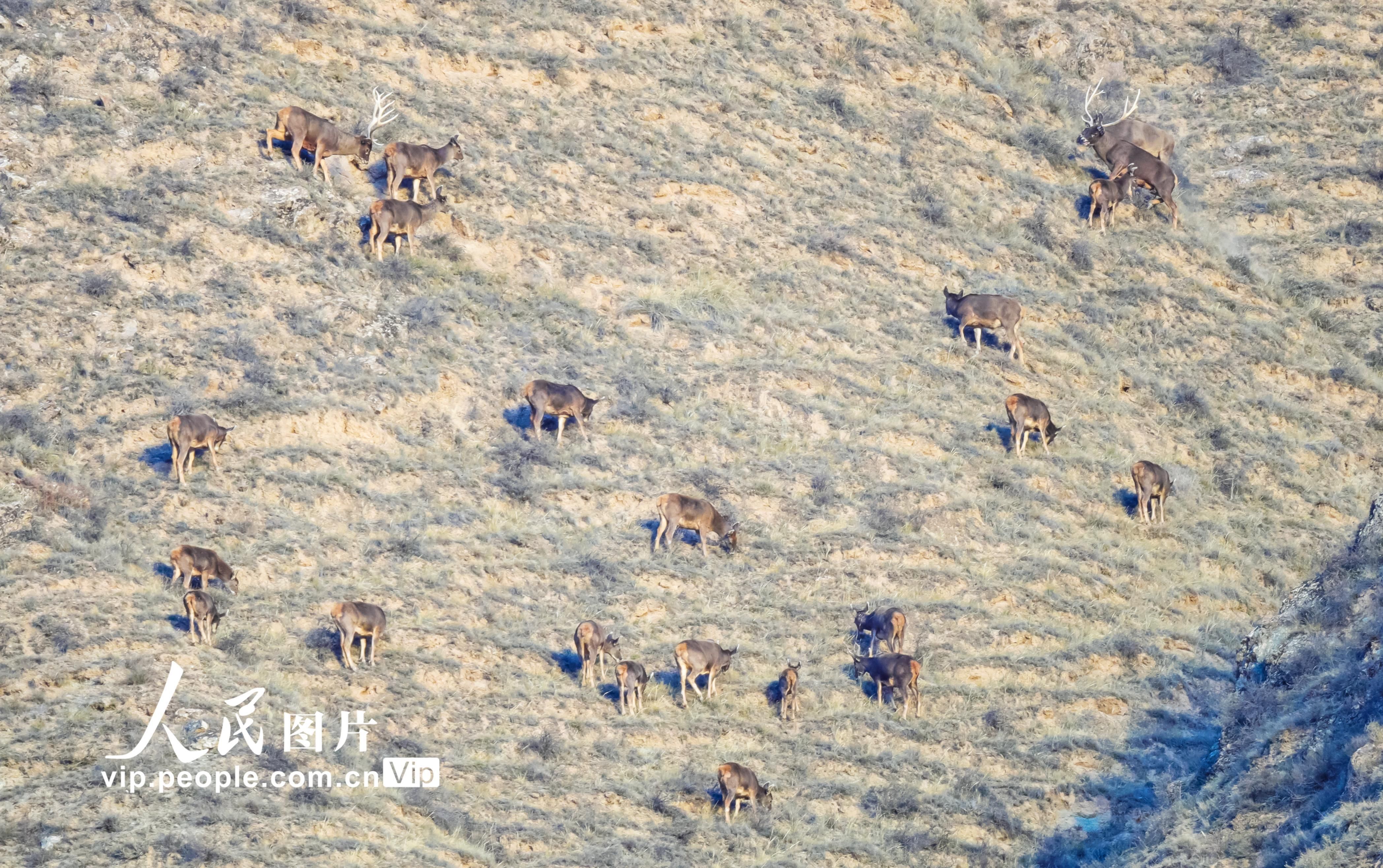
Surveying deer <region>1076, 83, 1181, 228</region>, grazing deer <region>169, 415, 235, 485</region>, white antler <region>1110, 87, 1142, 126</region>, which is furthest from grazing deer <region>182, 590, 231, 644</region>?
white antler <region>1110, 87, 1142, 126</region>

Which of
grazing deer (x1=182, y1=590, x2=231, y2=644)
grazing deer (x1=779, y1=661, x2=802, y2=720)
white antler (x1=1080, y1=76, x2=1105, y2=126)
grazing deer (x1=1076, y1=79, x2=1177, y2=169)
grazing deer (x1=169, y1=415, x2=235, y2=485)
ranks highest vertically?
white antler (x1=1080, y1=76, x2=1105, y2=126)

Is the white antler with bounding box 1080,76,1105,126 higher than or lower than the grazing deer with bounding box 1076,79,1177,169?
higher

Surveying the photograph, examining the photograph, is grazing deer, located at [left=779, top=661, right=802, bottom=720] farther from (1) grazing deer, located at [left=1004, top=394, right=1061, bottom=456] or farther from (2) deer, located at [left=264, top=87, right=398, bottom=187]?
(2) deer, located at [left=264, top=87, right=398, bottom=187]

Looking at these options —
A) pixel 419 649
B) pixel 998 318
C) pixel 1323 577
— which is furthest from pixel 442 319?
pixel 1323 577

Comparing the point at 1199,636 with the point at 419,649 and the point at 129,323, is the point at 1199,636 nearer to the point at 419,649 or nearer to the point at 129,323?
the point at 419,649

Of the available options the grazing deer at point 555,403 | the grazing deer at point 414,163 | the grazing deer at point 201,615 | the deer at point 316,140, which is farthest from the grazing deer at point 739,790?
the deer at point 316,140

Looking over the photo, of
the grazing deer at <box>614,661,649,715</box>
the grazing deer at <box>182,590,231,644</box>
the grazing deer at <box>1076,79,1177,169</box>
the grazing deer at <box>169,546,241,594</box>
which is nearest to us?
the grazing deer at <box>182,590,231,644</box>
